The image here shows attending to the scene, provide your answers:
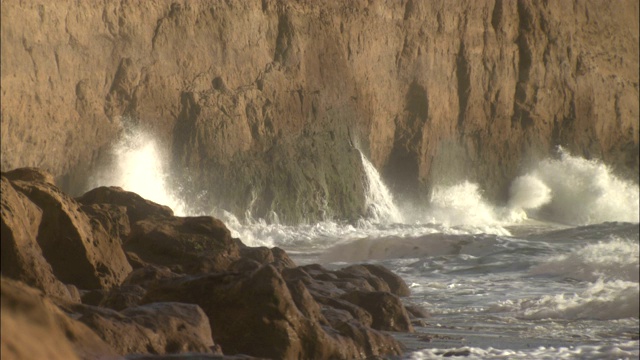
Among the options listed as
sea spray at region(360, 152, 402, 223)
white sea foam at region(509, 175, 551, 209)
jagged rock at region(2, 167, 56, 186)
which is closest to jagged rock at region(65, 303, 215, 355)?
jagged rock at region(2, 167, 56, 186)

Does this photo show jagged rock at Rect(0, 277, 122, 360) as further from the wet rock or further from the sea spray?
the sea spray

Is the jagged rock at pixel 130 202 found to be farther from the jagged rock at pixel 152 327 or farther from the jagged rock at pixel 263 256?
the jagged rock at pixel 152 327

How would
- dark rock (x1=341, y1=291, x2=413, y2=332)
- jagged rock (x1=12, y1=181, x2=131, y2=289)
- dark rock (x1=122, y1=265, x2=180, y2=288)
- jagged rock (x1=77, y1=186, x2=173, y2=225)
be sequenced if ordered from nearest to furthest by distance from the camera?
dark rock (x1=122, y1=265, x2=180, y2=288)
jagged rock (x1=12, y1=181, x2=131, y2=289)
dark rock (x1=341, y1=291, x2=413, y2=332)
jagged rock (x1=77, y1=186, x2=173, y2=225)

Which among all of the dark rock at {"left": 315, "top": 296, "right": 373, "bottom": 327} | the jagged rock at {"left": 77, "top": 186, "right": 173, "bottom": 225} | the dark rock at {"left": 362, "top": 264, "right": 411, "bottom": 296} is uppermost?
the jagged rock at {"left": 77, "top": 186, "right": 173, "bottom": 225}

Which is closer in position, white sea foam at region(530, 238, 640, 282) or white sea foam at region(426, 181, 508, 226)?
white sea foam at region(530, 238, 640, 282)

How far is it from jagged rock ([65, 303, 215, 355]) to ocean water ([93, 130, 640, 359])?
6.82 ft

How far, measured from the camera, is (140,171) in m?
21.1

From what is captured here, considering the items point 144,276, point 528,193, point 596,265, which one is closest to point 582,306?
point 596,265

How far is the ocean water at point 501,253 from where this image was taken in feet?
31.3

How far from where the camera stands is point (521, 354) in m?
8.44

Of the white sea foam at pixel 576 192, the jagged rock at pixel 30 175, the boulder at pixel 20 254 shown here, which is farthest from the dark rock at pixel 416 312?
the white sea foam at pixel 576 192

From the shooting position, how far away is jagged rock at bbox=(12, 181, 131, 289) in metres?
8.52

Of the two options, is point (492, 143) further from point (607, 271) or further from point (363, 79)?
point (607, 271)

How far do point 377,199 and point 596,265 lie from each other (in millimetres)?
11439
